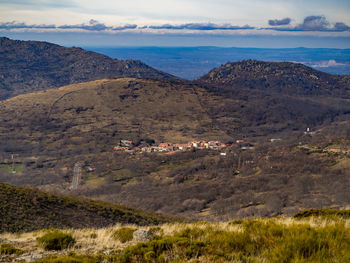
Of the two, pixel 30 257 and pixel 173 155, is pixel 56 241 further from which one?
pixel 173 155

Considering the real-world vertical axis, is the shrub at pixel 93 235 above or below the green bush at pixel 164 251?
below

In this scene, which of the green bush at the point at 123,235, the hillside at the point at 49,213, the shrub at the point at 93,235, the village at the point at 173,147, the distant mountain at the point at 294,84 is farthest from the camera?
the distant mountain at the point at 294,84

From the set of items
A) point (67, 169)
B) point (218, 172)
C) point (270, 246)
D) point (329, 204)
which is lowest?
point (67, 169)

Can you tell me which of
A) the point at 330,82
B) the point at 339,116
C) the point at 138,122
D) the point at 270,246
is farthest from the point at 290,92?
the point at 270,246

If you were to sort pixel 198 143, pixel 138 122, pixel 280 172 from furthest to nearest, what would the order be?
pixel 138 122
pixel 198 143
pixel 280 172

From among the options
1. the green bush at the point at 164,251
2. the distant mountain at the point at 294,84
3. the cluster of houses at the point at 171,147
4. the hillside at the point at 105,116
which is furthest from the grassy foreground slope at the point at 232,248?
the distant mountain at the point at 294,84

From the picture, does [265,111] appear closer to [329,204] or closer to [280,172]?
[280,172]

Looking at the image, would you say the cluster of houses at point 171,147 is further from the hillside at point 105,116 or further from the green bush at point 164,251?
the green bush at point 164,251
